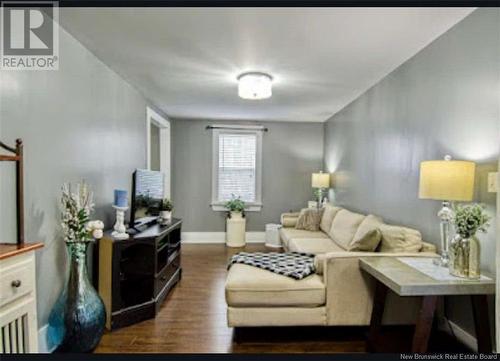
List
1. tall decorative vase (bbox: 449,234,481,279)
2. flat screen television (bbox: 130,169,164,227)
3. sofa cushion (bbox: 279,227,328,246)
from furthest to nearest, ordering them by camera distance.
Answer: sofa cushion (bbox: 279,227,328,246), flat screen television (bbox: 130,169,164,227), tall decorative vase (bbox: 449,234,481,279)

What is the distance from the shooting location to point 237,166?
20.5 ft

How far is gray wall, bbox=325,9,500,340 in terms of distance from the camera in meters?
2.11

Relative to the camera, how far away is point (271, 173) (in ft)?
20.7

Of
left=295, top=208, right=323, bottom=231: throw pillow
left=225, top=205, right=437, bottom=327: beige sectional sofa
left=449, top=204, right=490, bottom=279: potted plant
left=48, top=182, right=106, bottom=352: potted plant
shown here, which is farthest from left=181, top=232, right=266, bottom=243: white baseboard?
left=449, top=204, right=490, bottom=279: potted plant

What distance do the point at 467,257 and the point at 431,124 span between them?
1227 mm

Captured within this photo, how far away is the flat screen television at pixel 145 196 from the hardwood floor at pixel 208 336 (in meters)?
0.92

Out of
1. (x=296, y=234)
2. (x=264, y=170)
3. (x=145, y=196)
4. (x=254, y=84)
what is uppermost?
(x=254, y=84)

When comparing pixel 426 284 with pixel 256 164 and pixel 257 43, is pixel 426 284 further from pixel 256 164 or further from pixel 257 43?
pixel 256 164

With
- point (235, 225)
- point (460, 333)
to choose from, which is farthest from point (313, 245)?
point (235, 225)

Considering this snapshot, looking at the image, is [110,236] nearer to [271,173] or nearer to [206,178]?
[206,178]

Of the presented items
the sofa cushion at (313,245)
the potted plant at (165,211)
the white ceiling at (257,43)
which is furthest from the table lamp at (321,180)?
the potted plant at (165,211)

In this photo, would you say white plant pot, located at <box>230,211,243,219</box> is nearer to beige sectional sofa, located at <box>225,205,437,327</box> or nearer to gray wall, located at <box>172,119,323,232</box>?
gray wall, located at <box>172,119,323,232</box>

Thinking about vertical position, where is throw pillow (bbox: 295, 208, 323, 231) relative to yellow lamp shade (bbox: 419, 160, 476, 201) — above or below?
below

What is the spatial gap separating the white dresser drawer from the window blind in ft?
15.4
